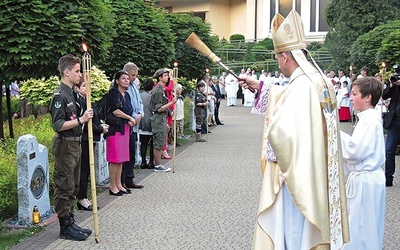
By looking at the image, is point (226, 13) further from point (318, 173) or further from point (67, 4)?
point (318, 173)

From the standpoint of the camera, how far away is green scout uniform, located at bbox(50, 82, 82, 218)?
22.6 ft

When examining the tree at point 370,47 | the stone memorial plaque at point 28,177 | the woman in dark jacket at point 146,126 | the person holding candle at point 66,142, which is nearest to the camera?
the person holding candle at point 66,142

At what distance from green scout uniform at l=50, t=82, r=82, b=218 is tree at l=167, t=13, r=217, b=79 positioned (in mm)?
11419

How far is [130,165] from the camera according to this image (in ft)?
33.1

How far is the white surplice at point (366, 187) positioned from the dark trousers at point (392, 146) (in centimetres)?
515

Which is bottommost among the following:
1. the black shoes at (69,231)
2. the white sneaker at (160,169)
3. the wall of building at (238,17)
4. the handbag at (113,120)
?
the white sneaker at (160,169)

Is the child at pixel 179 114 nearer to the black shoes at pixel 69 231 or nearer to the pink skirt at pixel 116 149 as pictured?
the pink skirt at pixel 116 149

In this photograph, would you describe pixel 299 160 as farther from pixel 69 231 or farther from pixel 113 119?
pixel 113 119

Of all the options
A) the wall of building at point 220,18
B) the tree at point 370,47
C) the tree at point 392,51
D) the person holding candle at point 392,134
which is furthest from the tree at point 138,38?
the wall of building at point 220,18

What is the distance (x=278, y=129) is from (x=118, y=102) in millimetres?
5279

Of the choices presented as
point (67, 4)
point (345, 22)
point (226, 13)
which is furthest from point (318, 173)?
point (226, 13)

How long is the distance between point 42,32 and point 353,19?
2005 centimetres

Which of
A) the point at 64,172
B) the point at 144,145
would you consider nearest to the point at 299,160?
the point at 64,172

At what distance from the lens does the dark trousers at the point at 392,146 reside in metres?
10.4
